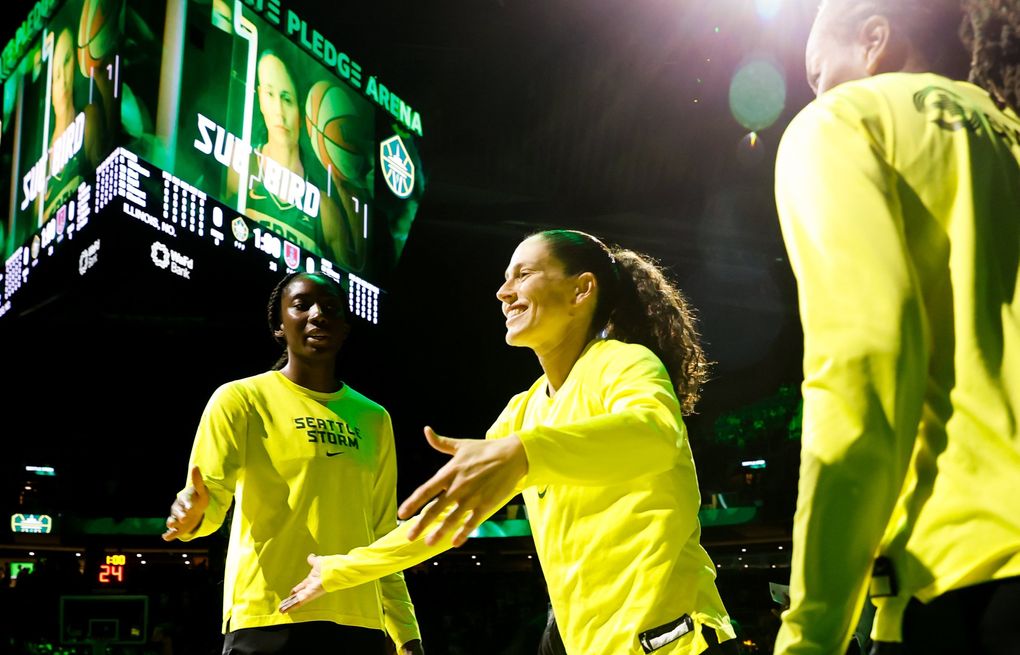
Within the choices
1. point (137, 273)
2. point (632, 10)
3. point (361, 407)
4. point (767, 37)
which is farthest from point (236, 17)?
point (361, 407)

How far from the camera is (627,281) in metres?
3.06

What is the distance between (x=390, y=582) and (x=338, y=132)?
8334 millimetres

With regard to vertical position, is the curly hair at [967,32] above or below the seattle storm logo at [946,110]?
above

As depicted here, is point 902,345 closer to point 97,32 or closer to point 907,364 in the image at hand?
point 907,364

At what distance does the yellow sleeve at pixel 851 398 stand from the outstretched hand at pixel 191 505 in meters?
2.53

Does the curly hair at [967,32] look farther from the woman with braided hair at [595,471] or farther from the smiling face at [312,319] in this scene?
the smiling face at [312,319]

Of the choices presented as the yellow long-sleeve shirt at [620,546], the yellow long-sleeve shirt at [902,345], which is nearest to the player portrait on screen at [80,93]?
the yellow long-sleeve shirt at [620,546]

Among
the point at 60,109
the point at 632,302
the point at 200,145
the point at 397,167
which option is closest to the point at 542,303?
the point at 632,302

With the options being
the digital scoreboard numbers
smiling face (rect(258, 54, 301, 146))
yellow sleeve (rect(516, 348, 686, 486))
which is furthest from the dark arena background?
yellow sleeve (rect(516, 348, 686, 486))

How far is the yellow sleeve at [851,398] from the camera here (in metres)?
1.12

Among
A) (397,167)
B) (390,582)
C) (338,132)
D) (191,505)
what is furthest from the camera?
(397,167)

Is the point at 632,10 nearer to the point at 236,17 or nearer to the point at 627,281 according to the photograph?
the point at 236,17

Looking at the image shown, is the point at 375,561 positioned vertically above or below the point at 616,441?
below

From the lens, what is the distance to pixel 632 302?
3039mm
